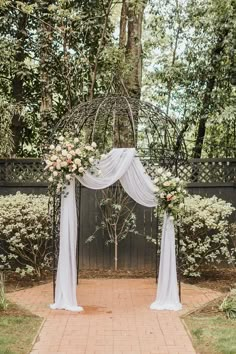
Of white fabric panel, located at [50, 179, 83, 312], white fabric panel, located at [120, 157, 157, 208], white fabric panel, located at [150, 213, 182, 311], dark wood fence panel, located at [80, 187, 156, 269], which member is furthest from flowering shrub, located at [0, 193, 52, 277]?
white fabric panel, located at [150, 213, 182, 311]

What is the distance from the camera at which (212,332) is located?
15.1ft

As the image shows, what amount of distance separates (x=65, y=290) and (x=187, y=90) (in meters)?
5.48

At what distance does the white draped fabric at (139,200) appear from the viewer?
5641 mm

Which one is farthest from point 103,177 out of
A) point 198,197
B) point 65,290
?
point 198,197

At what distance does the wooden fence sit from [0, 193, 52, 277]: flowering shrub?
50 cm

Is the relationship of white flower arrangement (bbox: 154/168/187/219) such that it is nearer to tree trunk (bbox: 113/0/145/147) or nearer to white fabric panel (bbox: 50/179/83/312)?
white fabric panel (bbox: 50/179/83/312)

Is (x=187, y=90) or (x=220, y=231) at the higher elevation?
(x=187, y=90)

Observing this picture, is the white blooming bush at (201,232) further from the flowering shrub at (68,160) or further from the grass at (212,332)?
the flowering shrub at (68,160)

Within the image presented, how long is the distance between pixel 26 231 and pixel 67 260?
1379 mm

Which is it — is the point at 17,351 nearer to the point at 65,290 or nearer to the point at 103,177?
the point at 65,290

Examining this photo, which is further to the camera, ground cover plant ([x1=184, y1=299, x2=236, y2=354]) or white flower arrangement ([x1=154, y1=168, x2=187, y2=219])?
white flower arrangement ([x1=154, y1=168, x2=187, y2=219])

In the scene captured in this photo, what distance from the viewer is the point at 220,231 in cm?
702

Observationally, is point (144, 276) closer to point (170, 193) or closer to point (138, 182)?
point (138, 182)

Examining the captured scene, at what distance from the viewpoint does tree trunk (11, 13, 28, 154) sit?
30.2 feet
